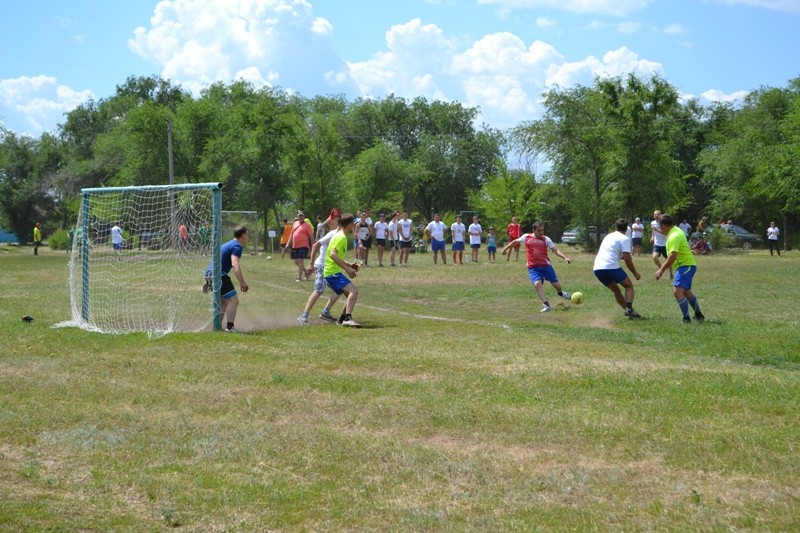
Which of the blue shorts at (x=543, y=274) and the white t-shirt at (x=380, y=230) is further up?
the white t-shirt at (x=380, y=230)

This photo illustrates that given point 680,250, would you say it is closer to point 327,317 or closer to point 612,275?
point 612,275

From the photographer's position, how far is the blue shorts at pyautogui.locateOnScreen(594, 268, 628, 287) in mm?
15133

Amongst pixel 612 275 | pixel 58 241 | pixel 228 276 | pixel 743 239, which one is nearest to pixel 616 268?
pixel 612 275

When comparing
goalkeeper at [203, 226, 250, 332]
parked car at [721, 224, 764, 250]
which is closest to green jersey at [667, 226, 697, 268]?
goalkeeper at [203, 226, 250, 332]

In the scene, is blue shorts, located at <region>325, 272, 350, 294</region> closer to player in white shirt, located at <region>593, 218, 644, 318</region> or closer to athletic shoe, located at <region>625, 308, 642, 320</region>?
player in white shirt, located at <region>593, 218, 644, 318</region>

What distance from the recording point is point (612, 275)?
50.0 feet

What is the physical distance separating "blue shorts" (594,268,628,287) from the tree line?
1098 inches

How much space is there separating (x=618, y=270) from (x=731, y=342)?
10.6ft

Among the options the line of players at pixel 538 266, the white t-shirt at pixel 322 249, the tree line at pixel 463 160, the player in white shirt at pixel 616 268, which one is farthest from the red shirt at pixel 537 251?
the tree line at pixel 463 160

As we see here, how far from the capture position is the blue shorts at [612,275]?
1513 cm

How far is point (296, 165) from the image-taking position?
52.5 m

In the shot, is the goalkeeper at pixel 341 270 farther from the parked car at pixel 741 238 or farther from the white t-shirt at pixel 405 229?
the parked car at pixel 741 238

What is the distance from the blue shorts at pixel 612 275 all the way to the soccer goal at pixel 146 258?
20.7 ft

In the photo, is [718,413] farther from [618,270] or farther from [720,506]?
[618,270]
